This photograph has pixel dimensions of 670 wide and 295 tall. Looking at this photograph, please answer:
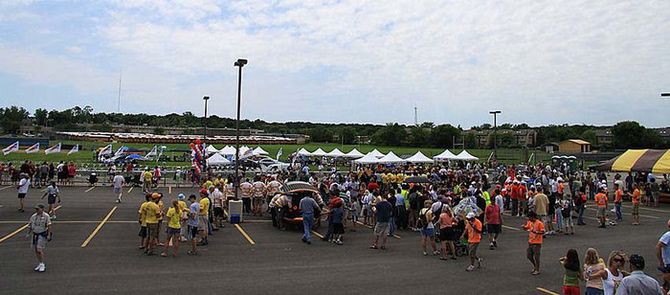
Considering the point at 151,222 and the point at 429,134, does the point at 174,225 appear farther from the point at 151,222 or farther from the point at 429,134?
the point at 429,134

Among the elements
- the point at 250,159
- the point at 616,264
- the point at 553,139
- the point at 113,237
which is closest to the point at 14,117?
the point at 250,159

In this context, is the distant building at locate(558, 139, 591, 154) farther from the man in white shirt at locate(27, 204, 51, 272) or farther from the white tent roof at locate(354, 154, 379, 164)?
the man in white shirt at locate(27, 204, 51, 272)

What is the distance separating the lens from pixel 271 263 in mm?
11922

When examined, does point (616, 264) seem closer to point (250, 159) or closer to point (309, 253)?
point (309, 253)

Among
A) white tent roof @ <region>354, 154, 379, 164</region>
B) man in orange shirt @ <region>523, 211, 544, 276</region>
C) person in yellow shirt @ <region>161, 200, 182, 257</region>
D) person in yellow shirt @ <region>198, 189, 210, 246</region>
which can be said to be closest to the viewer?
man in orange shirt @ <region>523, 211, 544, 276</region>

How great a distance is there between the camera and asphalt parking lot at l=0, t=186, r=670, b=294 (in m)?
9.73

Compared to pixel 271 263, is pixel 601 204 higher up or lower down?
higher up

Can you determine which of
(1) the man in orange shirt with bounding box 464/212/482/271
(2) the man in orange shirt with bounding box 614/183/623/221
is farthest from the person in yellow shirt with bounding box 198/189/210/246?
(2) the man in orange shirt with bounding box 614/183/623/221

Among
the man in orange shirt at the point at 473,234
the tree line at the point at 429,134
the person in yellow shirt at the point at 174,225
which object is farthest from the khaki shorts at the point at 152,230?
the tree line at the point at 429,134

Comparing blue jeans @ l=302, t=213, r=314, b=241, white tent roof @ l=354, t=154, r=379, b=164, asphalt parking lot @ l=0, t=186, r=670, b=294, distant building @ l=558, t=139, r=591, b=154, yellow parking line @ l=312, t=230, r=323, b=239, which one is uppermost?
distant building @ l=558, t=139, r=591, b=154

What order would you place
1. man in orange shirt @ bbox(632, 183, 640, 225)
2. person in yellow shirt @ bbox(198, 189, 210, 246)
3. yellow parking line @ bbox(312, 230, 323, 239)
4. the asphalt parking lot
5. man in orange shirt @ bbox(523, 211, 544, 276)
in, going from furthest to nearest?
man in orange shirt @ bbox(632, 183, 640, 225), yellow parking line @ bbox(312, 230, 323, 239), person in yellow shirt @ bbox(198, 189, 210, 246), man in orange shirt @ bbox(523, 211, 544, 276), the asphalt parking lot

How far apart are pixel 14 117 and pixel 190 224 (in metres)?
201

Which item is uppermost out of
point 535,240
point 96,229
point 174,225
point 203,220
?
point 535,240

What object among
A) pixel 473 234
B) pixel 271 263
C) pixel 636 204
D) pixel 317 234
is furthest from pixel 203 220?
pixel 636 204
